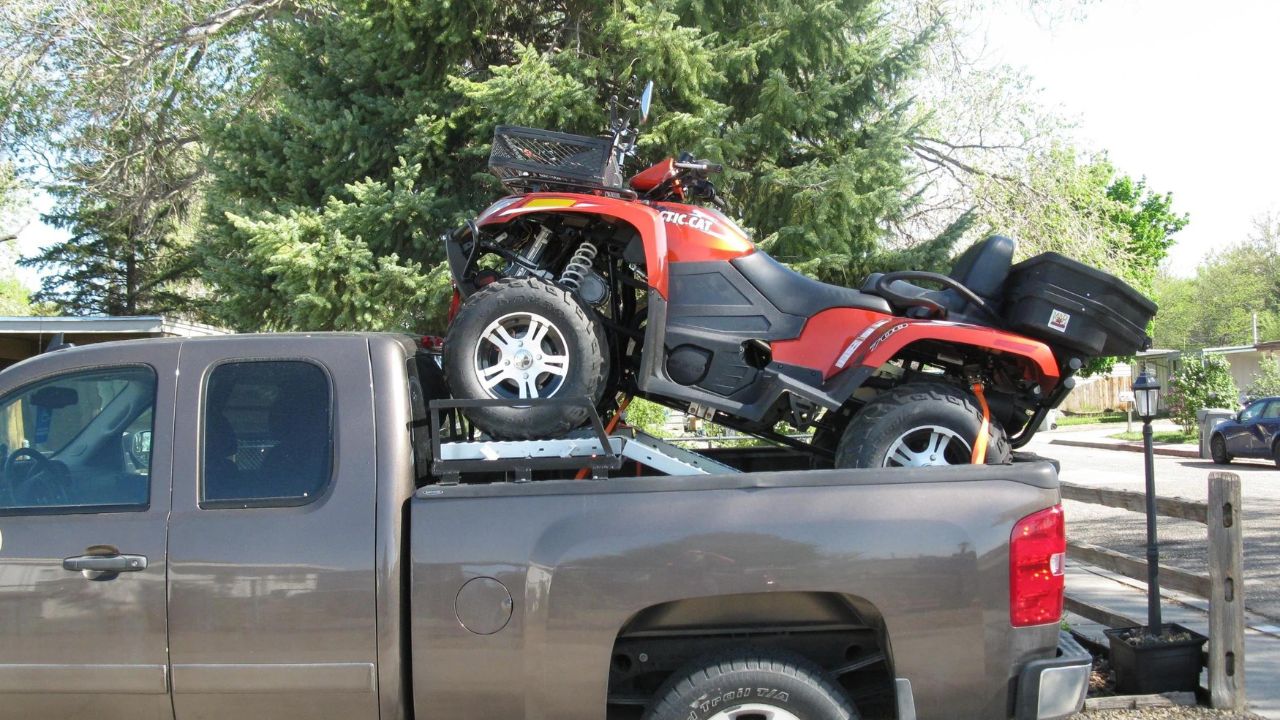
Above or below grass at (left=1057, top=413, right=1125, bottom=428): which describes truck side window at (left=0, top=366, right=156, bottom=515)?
above

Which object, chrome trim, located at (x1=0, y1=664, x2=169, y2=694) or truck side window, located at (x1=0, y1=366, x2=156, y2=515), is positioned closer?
chrome trim, located at (x1=0, y1=664, x2=169, y2=694)

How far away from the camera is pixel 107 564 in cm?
320

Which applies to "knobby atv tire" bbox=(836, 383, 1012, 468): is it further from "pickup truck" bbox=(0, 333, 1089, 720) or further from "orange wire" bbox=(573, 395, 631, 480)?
"orange wire" bbox=(573, 395, 631, 480)

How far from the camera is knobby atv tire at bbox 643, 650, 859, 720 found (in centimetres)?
321

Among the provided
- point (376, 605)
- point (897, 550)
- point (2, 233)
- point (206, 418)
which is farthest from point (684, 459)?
point (2, 233)

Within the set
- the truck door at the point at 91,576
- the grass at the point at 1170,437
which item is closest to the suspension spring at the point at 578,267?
the truck door at the point at 91,576

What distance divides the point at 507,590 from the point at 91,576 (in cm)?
135

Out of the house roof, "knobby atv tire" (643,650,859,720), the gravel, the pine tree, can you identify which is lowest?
the gravel

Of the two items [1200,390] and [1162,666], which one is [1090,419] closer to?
[1200,390]

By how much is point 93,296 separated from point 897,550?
22.3 m

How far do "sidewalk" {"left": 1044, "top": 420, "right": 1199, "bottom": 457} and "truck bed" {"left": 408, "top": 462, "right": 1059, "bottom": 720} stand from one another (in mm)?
19033

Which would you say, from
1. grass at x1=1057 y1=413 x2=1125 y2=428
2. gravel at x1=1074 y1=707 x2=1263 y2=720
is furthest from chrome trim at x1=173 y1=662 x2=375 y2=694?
grass at x1=1057 y1=413 x2=1125 y2=428

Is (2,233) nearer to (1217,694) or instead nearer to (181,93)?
(181,93)

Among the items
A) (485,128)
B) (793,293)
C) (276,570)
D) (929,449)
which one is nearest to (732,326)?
(793,293)
